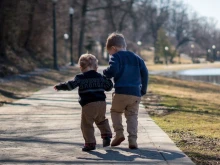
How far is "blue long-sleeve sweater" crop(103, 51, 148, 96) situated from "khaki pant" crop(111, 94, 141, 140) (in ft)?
0.25

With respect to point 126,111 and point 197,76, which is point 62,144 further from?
point 197,76

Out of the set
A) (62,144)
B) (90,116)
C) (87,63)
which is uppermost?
(87,63)

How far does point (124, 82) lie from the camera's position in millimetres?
7043

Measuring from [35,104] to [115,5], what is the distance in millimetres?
35035

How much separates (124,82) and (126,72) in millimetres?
133

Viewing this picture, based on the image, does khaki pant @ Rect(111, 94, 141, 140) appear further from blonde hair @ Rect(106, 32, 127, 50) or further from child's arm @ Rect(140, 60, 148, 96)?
blonde hair @ Rect(106, 32, 127, 50)

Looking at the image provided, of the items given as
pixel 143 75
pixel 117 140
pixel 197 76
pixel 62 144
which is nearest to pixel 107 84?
Result: pixel 143 75

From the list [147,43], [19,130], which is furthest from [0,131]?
[147,43]

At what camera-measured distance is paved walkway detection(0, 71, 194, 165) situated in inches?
249

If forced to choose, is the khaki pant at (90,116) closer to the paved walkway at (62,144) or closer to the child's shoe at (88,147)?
the child's shoe at (88,147)

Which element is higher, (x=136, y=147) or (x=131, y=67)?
(x=131, y=67)

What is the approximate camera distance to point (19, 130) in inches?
347

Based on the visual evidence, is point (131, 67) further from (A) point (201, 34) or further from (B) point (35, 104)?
(A) point (201, 34)

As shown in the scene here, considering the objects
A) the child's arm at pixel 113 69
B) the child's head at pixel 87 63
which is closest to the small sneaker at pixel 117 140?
the child's arm at pixel 113 69
